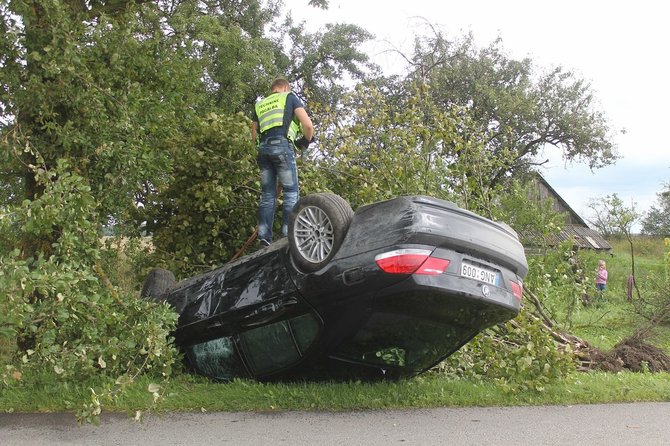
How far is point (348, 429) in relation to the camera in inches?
168

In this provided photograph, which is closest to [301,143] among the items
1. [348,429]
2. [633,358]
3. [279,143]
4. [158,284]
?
[279,143]

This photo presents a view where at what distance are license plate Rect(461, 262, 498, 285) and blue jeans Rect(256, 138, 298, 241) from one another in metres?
2.38

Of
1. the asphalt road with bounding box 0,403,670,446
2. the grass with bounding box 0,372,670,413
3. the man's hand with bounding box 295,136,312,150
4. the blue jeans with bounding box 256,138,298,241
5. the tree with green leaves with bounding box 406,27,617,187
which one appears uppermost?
the tree with green leaves with bounding box 406,27,617,187

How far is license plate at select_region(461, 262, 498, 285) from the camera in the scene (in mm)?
4086

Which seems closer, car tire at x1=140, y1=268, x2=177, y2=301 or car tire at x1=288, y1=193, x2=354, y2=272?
car tire at x1=288, y1=193, x2=354, y2=272

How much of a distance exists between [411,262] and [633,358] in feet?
19.1

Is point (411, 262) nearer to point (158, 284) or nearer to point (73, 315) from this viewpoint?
point (73, 315)

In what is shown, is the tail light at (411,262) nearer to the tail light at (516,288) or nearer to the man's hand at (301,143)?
the tail light at (516,288)

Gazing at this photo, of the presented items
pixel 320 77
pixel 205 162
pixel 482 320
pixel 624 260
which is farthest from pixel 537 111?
pixel 482 320

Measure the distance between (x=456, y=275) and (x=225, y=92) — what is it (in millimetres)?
16739

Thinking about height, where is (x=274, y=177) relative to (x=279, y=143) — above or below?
below

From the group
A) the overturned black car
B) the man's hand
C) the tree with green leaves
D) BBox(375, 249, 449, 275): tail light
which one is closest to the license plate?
the overturned black car

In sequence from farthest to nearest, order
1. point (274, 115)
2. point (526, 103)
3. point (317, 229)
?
point (526, 103) → point (274, 115) → point (317, 229)

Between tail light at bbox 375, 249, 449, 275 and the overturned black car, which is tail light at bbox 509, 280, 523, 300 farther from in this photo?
tail light at bbox 375, 249, 449, 275
